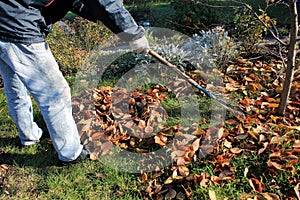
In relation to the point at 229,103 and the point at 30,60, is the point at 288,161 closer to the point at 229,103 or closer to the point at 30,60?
the point at 229,103

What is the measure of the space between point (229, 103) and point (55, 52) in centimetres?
242

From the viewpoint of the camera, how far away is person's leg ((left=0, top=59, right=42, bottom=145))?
2674 mm

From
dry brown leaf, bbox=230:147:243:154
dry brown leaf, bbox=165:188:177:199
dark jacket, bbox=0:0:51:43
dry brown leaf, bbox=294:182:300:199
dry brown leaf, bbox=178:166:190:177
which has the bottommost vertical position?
dry brown leaf, bbox=165:188:177:199

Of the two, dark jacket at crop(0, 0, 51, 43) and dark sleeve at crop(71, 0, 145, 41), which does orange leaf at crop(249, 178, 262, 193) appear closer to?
dark sleeve at crop(71, 0, 145, 41)

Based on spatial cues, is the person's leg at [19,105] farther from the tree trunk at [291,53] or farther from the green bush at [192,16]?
the green bush at [192,16]

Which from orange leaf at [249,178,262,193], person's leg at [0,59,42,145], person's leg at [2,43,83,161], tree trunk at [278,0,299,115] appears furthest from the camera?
person's leg at [0,59,42,145]

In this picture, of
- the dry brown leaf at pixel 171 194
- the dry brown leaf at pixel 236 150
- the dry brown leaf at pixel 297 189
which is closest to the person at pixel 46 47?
the dry brown leaf at pixel 171 194

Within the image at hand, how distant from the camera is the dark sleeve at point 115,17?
2.13 metres

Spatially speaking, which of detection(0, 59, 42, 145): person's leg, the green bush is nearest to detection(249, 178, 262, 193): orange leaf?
detection(0, 59, 42, 145): person's leg

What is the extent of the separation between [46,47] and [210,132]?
1536 mm

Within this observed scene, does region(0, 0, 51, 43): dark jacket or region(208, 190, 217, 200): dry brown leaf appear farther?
region(208, 190, 217, 200): dry brown leaf

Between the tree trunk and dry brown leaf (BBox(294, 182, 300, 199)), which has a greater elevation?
the tree trunk

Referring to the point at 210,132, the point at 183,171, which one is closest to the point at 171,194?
the point at 183,171

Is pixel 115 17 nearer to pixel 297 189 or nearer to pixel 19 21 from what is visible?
pixel 19 21
